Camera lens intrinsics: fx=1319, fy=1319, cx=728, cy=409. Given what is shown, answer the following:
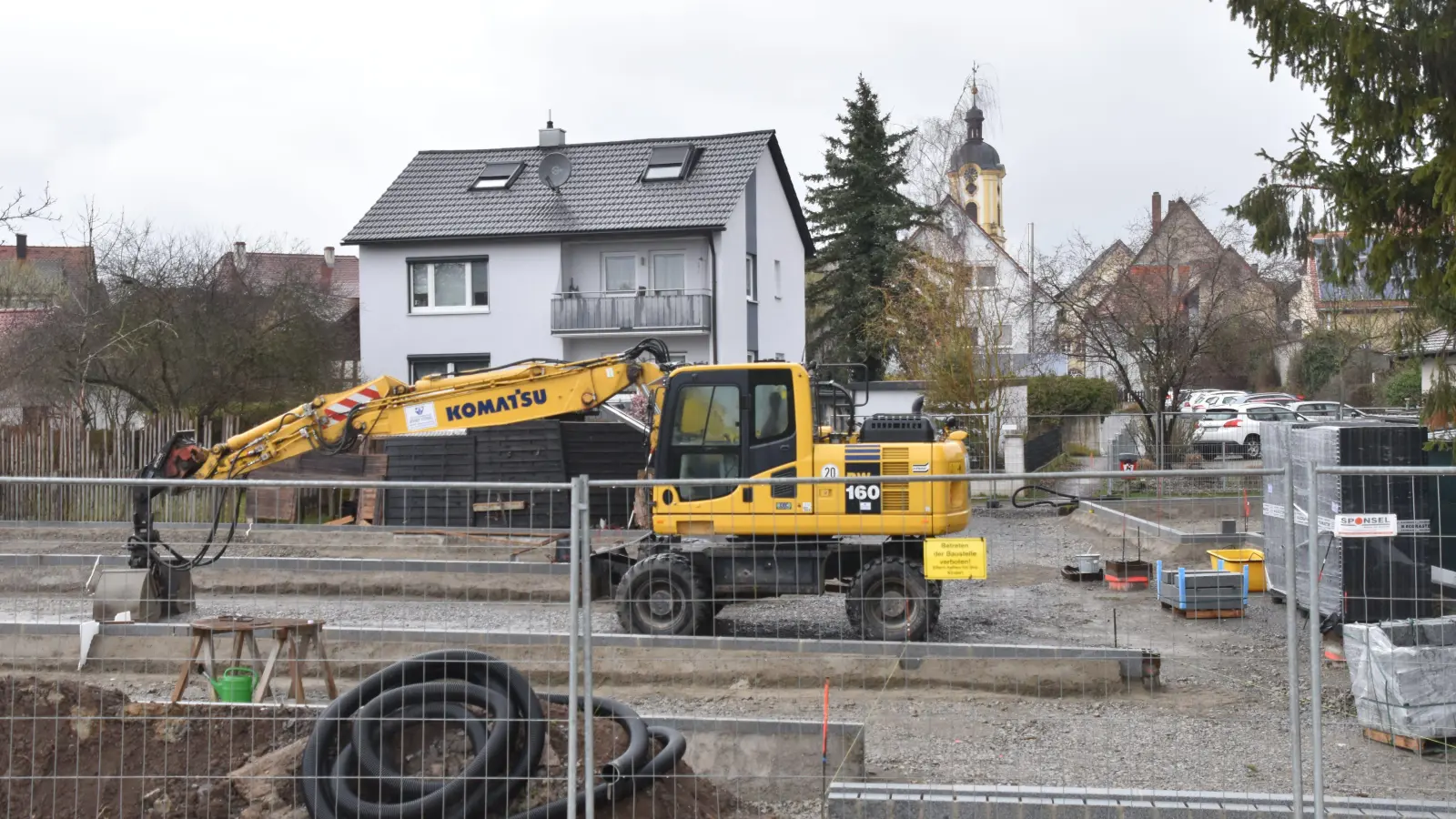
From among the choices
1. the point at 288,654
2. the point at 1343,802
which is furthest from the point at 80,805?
the point at 1343,802

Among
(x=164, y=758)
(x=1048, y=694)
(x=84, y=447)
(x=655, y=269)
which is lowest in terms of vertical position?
(x=164, y=758)

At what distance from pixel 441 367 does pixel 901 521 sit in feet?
85.2

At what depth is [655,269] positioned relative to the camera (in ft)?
116

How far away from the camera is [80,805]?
21.4ft

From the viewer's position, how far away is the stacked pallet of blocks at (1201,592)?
660 cm

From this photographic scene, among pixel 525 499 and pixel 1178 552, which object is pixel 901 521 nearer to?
pixel 1178 552

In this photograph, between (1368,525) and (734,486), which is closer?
(1368,525)

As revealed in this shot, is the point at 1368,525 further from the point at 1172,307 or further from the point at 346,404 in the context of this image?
the point at 1172,307

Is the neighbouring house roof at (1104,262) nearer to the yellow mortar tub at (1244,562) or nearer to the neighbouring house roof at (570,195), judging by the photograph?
the neighbouring house roof at (570,195)

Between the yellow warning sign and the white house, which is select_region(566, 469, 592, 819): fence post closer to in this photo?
the yellow warning sign

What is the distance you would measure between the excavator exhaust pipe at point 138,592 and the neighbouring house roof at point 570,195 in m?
22.6

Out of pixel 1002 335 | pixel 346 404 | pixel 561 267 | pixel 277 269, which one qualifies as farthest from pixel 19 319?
pixel 1002 335

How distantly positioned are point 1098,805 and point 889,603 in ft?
10.4

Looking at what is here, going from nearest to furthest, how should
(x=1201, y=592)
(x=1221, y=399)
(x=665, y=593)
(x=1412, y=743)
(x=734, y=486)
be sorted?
1. (x=1412, y=743)
2. (x=1201, y=592)
3. (x=734, y=486)
4. (x=665, y=593)
5. (x=1221, y=399)
